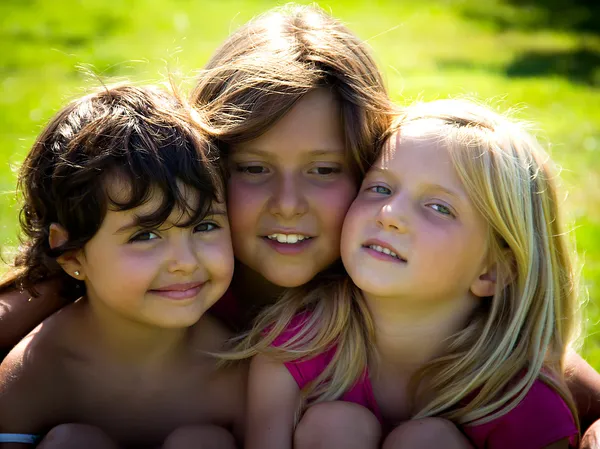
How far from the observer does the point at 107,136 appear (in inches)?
97.3

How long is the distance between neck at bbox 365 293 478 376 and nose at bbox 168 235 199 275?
58 centimetres

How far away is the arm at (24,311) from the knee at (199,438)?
723mm

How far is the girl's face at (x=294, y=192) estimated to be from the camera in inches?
105

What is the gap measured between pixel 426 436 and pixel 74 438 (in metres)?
0.98

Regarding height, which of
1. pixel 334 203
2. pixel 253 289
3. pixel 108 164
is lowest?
pixel 253 289

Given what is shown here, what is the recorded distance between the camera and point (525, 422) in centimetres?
247

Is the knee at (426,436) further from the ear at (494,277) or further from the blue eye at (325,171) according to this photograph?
the blue eye at (325,171)

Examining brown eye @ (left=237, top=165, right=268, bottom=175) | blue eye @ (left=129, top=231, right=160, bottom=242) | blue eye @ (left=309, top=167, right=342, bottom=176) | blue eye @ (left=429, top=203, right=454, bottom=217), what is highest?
brown eye @ (left=237, top=165, right=268, bottom=175)

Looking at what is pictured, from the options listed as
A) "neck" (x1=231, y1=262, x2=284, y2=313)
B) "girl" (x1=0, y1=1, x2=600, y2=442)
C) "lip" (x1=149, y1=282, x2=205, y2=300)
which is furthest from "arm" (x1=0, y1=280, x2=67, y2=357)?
"neck" (x1=231, y1=262, x2=284, y2=313)

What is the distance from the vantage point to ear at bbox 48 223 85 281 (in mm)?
2551

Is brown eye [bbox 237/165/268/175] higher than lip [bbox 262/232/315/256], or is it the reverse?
brown eye [bbox 237/165/268/175]

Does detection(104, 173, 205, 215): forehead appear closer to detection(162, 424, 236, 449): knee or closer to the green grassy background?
detection(162, 424, 236, 449): knee

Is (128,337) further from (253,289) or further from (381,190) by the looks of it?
(381,190)

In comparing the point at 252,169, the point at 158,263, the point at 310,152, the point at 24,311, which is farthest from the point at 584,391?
the point at 24,311
